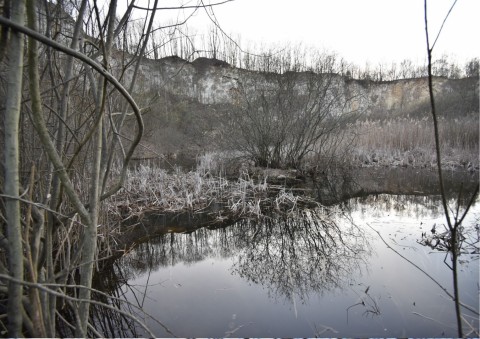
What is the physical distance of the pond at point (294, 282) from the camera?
2406 mm

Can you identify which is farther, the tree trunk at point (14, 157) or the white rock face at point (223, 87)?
the white rock face at point (223, 87)

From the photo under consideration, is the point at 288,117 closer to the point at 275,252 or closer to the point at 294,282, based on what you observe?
the point at 275,252

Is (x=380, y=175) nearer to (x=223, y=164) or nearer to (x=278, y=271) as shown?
(x=223, y=164)

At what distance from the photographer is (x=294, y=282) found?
3066mm

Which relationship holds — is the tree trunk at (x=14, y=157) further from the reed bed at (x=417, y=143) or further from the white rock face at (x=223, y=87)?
the white rock face at (x=223, y=87)

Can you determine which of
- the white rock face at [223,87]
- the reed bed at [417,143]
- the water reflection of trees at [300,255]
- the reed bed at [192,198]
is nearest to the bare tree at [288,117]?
the reed bed at [417,143]

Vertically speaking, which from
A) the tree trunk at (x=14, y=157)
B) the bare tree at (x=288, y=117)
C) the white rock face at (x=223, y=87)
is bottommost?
the tree trunk at (x=14, y=157)

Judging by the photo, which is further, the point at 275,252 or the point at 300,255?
the point at 275,252

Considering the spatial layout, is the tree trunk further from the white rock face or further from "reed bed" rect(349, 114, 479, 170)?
the white rock face

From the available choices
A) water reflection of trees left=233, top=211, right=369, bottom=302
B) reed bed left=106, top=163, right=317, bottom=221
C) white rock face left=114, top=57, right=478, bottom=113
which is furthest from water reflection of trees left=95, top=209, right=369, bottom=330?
white rock face left=114, top=57, right=478, bottom=113

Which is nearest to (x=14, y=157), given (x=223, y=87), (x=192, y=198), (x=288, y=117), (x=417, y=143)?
(x=192, y=198)

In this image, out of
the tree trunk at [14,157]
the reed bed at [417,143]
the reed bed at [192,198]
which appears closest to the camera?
the tree trunk at [14,157]

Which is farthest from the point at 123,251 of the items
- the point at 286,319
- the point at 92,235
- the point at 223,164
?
the point at 223,164

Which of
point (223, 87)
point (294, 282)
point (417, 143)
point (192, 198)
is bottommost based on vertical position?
point (294, 282)
